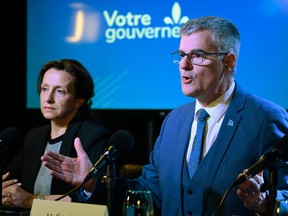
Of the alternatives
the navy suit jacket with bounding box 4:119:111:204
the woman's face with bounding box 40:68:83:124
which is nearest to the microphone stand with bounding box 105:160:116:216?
the navy suit jacket with bounding box 4:119:111:204

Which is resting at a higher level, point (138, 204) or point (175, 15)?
point (175, 15)

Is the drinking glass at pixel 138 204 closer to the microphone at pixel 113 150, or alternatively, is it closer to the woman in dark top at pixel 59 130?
the microphone at pixel 113 150

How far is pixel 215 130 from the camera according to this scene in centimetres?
258

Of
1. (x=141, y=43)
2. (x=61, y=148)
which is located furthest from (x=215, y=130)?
(x=141, y=43)

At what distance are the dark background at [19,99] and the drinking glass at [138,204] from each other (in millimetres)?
2548

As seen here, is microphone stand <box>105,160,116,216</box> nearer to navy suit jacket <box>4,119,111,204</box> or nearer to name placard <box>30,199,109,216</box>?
name placard <box>30,199,109,216</box>

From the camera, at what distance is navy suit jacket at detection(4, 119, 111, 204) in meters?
3.31

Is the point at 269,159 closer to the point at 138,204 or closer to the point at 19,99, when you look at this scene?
the point at 138,204

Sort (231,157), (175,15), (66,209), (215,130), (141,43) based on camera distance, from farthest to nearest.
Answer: (141,43) < (175,15) < (215,130) < (231,157) < (66,209)

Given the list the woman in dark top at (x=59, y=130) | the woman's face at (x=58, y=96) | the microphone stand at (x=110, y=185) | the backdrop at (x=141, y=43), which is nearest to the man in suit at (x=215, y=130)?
the microphone stand at (x=110, y=185)

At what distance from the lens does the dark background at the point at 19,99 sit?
190 inches

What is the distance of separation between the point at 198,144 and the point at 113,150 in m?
0.56

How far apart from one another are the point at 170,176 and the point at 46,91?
3.97 feet

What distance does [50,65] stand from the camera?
355cm
